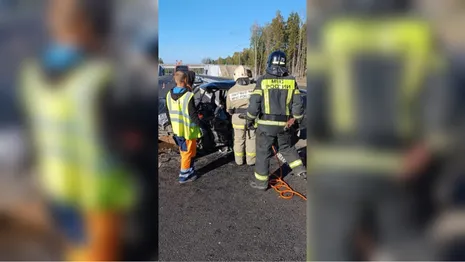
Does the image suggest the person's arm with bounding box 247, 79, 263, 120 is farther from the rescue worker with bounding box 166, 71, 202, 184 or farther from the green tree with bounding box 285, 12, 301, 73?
the green tree with bounding box 285, 12, 301, 73

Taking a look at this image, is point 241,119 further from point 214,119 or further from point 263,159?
point 263,159

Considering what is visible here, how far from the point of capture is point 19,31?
0.93 m

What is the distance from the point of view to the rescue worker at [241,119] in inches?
223

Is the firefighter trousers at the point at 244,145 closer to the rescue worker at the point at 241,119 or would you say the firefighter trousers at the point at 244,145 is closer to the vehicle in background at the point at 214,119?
the rescue worker at the point at 241,119

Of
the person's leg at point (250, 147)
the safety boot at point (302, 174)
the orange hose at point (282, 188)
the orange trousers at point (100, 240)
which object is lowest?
the orange hose at point (282, 188)

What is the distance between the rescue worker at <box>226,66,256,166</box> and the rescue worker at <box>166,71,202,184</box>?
2.97 feet

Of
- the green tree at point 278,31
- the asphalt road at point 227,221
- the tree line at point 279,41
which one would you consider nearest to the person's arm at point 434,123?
the asphalt road at point 227,221

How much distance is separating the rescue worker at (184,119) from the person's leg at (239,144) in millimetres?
902

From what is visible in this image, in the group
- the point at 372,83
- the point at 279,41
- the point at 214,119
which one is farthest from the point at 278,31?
the point at 372,83

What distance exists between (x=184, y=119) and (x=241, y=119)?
1119 millimetres

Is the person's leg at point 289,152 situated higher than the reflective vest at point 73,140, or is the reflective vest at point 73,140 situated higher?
the reflective vest at point 73,140

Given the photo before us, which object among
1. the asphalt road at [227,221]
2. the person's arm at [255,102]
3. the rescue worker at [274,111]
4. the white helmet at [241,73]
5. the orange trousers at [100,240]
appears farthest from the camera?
the white helmet at [241,73]

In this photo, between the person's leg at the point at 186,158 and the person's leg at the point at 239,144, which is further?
the person's leg at the point at 239,144

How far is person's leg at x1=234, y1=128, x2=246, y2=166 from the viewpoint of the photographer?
18.8ft
